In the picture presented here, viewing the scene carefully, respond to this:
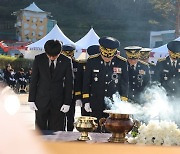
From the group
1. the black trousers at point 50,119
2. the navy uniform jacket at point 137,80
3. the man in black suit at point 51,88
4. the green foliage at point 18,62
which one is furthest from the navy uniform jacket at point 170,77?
the green foliage at point 18,62

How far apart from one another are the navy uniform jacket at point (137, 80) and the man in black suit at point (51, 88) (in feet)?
4.51

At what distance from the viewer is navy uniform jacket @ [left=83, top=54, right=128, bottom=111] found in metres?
5.57

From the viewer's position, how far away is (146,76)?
6.58m

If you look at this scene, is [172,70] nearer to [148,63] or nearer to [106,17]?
[148,63]

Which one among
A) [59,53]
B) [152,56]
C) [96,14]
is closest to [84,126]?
[59,53]

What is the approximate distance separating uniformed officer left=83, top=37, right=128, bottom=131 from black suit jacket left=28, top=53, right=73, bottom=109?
13.3 inches

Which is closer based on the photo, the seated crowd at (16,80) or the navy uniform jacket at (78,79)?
the navy uniform jacket at (78,79)

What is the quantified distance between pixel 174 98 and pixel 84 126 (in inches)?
112

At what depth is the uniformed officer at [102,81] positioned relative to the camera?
5570 mm

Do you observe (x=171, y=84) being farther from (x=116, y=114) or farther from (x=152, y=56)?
(x=152, y=56)

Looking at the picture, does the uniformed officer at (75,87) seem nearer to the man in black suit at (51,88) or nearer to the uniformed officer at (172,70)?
the man in black suit at (51,88)

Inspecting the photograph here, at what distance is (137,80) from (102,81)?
1.02m

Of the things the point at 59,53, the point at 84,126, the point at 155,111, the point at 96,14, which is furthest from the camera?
the point at 96,14

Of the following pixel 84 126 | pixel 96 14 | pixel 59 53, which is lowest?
pixel 84 126
